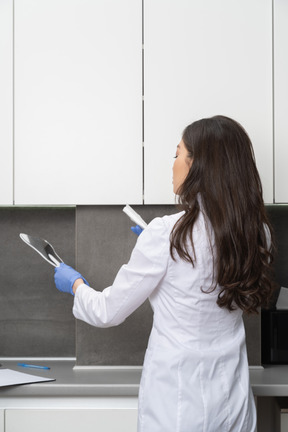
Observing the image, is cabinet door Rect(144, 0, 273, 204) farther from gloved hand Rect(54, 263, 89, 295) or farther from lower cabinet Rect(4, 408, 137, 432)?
lower cabinet Rect(4, 408, 137, 432)

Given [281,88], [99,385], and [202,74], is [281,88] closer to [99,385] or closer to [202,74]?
[202,74]

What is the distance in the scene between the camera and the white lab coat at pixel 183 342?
1.32 metres

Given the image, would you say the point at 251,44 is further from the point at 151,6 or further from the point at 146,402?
the point at 146,402

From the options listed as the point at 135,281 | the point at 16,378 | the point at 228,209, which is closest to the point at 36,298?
the point at 16,378

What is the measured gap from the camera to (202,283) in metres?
1.33

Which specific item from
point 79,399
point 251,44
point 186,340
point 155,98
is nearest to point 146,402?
point 186,340

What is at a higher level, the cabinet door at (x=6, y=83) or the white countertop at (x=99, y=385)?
the cabinet door at (x=6, y=83)

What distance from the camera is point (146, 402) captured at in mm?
1376

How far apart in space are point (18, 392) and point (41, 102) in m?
0.94

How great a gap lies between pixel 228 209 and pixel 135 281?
11.1 inches

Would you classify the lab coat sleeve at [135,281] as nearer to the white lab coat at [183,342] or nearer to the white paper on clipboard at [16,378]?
the white lab coat at [183,342]

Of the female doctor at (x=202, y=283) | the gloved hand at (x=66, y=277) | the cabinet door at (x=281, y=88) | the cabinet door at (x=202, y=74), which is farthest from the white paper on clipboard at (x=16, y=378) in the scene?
the cabinet door at (x=281, y=88)

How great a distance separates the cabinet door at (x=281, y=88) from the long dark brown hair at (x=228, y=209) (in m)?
0.53

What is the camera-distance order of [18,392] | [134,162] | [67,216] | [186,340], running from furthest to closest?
[67,216] → [134,162] → [18,392] → [186,340]
